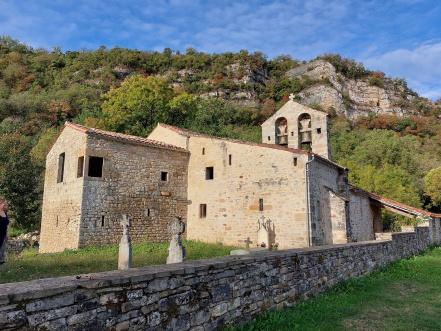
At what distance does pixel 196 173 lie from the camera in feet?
55.6

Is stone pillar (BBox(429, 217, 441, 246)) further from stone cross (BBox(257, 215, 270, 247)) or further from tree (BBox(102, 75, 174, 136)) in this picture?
tree (BBox(102, 75, 174, 136))

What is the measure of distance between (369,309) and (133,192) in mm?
11813

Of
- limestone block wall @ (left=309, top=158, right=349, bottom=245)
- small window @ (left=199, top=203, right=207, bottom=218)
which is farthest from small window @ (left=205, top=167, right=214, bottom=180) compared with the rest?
limestone block wall @ (left=309, top=158, right=349, bottom=245)

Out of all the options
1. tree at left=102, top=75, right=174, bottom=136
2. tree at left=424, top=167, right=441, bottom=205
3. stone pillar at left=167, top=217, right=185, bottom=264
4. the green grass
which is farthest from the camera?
tree at left=424, top=167, right=441, bottom=205

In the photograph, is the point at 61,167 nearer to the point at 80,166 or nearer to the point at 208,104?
the point at 80,166

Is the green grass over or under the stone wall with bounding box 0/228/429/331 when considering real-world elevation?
under

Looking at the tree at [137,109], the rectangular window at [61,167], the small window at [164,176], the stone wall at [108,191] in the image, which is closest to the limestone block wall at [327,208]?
the stone wall at [108,191]

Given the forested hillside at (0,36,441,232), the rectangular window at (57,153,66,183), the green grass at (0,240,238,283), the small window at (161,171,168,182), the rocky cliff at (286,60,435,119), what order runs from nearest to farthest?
the green grass at (0,240,238,283)
the rectangular window at (57,153,66,183)
the small window at (161,171,168,182)
the forested hillside at (0,36,441,232)
the rocky cliff at (286,60,435,119)

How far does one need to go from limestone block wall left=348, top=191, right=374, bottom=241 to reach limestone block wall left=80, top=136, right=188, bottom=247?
32.1 ft

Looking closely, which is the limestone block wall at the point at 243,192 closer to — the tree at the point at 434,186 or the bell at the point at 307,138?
the bell at the point at 307,138

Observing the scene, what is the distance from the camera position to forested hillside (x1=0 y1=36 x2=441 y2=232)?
28.2 metres

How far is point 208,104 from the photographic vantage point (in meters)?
37.1

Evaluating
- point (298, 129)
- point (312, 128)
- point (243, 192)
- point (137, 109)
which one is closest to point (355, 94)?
point (137, 109)

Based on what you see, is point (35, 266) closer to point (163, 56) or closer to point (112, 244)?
point (112, 244)
